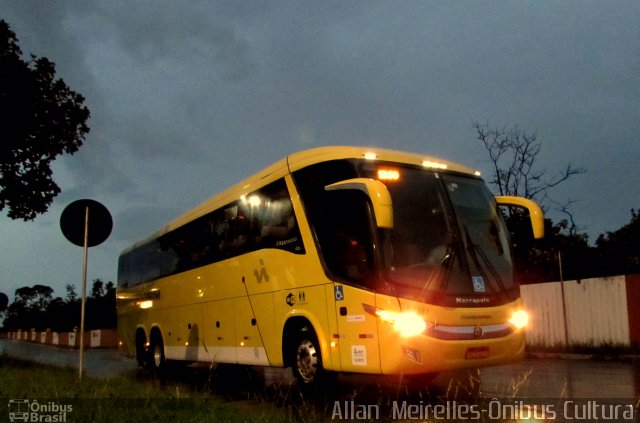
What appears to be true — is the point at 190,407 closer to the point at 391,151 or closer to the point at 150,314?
the point at 391,151

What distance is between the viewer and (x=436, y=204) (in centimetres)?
860

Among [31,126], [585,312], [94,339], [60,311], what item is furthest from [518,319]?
[60,311]

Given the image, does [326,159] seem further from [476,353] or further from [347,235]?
[476,353]

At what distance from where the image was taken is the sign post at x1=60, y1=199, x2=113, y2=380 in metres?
11.0

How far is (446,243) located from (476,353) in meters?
1.43

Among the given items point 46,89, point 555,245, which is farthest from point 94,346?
point 555,245

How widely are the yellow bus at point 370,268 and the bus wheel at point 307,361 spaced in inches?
0.6

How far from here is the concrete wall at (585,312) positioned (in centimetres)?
1681

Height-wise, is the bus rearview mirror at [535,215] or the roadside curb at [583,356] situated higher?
the bus rearview mirror at [535,215]

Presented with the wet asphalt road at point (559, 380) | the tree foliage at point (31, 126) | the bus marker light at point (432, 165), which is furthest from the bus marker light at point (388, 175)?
the tree foliage at point (31, 126)

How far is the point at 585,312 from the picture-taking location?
1797cm

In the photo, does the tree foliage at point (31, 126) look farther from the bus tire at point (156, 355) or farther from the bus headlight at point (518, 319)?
the bus headlight at point (518, 319)

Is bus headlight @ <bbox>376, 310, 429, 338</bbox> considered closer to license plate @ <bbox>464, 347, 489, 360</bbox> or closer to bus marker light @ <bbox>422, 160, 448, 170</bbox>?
license plate @ <bbox>464, 347, 489, 360</bbox>

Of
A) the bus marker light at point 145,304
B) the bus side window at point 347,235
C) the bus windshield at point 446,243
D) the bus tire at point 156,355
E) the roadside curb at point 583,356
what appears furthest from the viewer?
the bus marker light at point 145,304
